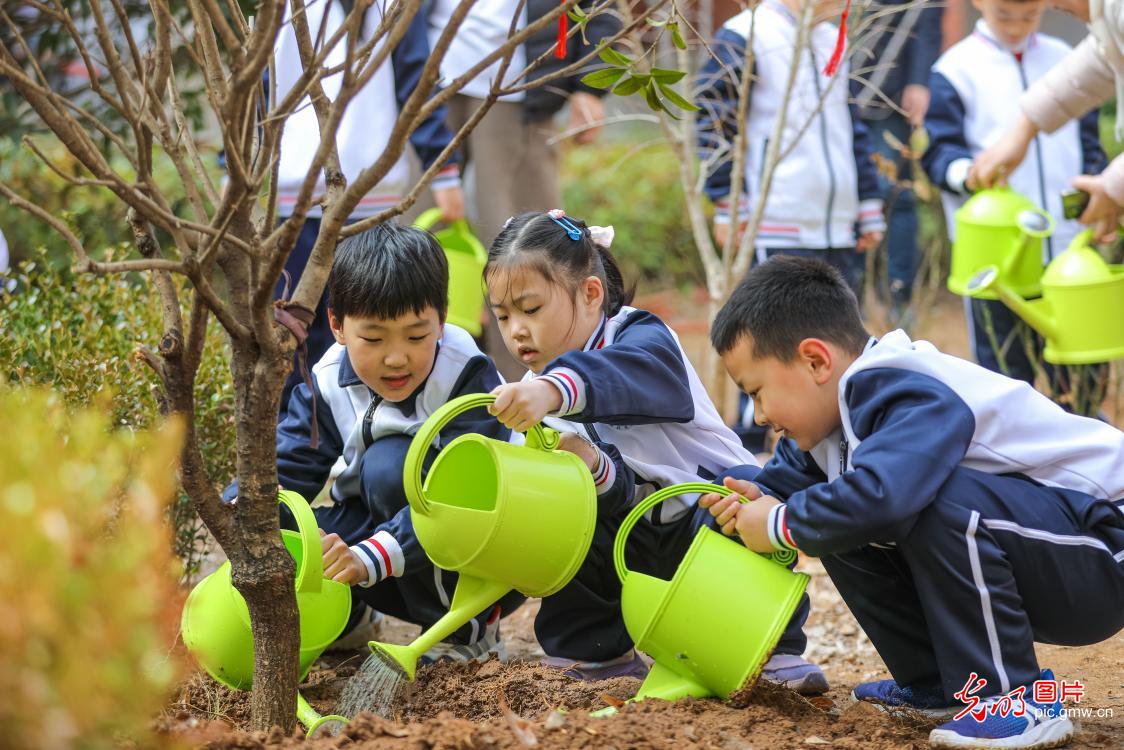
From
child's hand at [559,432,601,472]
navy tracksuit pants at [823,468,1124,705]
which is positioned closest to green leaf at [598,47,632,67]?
child's hand at [559,432,601,472]

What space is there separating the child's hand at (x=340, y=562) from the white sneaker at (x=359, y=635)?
498 millimetres

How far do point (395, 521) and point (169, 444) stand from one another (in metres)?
1.14

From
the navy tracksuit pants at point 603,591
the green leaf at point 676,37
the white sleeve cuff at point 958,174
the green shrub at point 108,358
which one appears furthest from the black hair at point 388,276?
the white sleeve cuff at point 958,174

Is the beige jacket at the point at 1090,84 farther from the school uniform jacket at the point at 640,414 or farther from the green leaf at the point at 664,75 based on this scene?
the green leaf at the point at 664,75

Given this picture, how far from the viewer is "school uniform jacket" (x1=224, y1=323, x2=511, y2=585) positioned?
235cm

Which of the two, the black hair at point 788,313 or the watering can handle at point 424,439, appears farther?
the black hair at point 788,313

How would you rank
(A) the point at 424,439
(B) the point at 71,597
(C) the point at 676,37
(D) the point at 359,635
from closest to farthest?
(B) the point at 71,597, (C) the point at 676,37, (A) the point at 424,439, (D) the point at 359,635

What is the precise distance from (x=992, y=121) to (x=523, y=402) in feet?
8.28

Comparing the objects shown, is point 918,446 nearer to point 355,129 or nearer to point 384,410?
point 384,410

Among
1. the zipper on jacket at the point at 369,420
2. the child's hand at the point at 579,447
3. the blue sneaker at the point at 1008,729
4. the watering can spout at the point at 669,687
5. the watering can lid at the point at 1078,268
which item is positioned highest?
the watering can lid at the point at 1078,268

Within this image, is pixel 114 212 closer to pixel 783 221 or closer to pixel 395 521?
pixel 783 221

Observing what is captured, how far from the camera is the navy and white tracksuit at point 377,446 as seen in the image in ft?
7.63

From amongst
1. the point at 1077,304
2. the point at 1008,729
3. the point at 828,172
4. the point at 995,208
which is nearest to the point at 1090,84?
the point at 995,208

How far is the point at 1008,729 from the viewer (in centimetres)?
171
